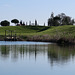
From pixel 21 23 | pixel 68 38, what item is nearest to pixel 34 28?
pixel 21 23

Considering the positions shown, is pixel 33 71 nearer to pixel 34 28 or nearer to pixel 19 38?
pixel 19 38

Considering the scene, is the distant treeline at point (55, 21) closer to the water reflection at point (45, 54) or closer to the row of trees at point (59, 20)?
the row of trees at point (59, 20)

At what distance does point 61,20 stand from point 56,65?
128857 millimetres

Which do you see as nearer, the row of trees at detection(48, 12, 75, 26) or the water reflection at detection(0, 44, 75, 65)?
the water reflection at detection(0, 44, 75, 65)

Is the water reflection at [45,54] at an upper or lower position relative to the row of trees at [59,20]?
lower

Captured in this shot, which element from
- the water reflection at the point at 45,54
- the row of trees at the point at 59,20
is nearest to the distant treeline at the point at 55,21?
the row of trees at the point at 59,20

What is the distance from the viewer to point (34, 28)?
12050 cm

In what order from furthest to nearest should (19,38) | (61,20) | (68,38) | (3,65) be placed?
1. (61,20)
2. (19,38)
3. (68,38)
4. (3,65)

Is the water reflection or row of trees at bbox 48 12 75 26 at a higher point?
row of trees at bbox 48 12 75 26

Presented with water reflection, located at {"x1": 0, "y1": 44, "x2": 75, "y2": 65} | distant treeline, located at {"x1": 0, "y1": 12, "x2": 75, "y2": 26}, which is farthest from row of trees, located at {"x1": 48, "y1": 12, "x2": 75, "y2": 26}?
water reflection, located at {"x1": 0, "y1": 44, "x2": 75, "y2": 65}

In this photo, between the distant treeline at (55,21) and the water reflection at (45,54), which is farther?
the distant treeline at (55,21)

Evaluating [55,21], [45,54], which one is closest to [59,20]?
[55,21]

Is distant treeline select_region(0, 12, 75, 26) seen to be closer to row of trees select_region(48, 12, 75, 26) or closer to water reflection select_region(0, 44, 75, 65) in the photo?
row of trees select_region(48, 12, 75, 26)

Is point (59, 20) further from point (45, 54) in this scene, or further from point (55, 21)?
point (45, 54)
